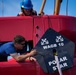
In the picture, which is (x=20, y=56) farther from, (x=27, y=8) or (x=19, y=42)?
(x=27, y=8)

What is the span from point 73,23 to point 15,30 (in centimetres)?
108

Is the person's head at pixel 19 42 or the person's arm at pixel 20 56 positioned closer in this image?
the person's arm at pixel 20 56

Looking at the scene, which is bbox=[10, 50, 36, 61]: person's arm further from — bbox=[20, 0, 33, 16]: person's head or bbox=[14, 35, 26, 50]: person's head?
bbox=[20, 0, 33, 16]: person's head

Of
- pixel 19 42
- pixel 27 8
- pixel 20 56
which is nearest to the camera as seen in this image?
pixel 20 56

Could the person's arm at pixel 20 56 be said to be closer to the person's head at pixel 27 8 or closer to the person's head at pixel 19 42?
the person's head at pixel 19 42

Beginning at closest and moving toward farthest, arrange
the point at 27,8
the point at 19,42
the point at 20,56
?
the point at 20,56, the point at 19,42, the point at 27,8

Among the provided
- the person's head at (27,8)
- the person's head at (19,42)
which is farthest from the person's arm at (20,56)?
the person's head at (27,8)

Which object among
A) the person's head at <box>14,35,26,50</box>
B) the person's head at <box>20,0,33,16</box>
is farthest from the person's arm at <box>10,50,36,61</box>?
the person's head at <box>20,0,33,16</box>

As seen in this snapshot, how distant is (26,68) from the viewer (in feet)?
16.5

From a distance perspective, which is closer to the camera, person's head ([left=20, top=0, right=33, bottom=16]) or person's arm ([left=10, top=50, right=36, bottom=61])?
person's arm ([left=10, top=50, right=36, bottom=61])

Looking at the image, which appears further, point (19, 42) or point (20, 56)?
point (19, 42)

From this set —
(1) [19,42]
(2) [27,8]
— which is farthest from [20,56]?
(2) [27,8]

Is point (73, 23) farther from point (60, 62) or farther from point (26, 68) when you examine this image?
point (26, 68)

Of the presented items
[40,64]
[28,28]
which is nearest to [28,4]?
[28,28]
